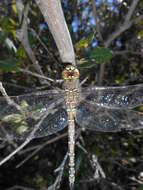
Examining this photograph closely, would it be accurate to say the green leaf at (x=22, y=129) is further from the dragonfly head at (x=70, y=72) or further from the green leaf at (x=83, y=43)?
the green leaf at (x=83, y=43)

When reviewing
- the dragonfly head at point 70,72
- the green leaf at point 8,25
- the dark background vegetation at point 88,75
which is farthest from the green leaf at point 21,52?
the dragonfly head at point 70,72

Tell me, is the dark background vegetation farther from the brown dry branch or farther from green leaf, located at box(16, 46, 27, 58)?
the brown dry branch

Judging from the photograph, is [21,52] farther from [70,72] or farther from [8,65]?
[70,72]

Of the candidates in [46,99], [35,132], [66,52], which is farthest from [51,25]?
[35,132]

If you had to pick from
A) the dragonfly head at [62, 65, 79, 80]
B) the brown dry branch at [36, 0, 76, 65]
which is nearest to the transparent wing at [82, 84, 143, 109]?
the dragonfly head at [62, 65, 79, 80]

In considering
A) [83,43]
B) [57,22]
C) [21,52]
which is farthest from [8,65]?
[57,22]

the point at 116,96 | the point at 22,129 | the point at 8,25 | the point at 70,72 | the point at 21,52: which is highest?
the point at 8,25
